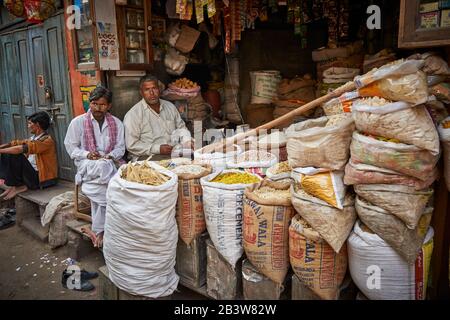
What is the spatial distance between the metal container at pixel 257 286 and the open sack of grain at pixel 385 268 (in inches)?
22.5

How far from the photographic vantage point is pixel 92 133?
12.9 feet

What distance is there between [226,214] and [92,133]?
7.10 ft

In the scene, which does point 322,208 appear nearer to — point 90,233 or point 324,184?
point 324,184

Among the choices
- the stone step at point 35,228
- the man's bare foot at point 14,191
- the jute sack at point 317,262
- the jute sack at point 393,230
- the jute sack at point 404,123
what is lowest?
the stone step at point 35,228

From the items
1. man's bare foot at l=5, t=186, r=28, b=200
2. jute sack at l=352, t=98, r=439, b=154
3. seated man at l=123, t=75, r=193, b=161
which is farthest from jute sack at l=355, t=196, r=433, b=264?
man's bare foot at l=5, t=186, r=28, b=200

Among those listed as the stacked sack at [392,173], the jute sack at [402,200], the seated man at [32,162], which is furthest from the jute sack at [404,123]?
the seated man at [32,162]

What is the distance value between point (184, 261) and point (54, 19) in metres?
4.04

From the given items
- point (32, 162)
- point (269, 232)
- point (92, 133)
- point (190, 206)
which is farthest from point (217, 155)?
point (32, 162)

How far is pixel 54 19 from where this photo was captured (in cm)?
495

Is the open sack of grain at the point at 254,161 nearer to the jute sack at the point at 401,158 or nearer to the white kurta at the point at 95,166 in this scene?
the jute sack at the point at 401,158

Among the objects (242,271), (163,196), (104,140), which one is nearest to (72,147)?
(104,140)

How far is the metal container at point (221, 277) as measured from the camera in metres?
2.60

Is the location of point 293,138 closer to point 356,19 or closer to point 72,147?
point 72,147

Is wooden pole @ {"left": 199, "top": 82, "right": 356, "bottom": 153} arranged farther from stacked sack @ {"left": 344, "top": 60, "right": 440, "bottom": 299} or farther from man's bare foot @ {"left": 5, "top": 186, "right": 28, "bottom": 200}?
man's bare foot @ {"left": 5, "top": 186, "right": 28, "bottom": 200}
